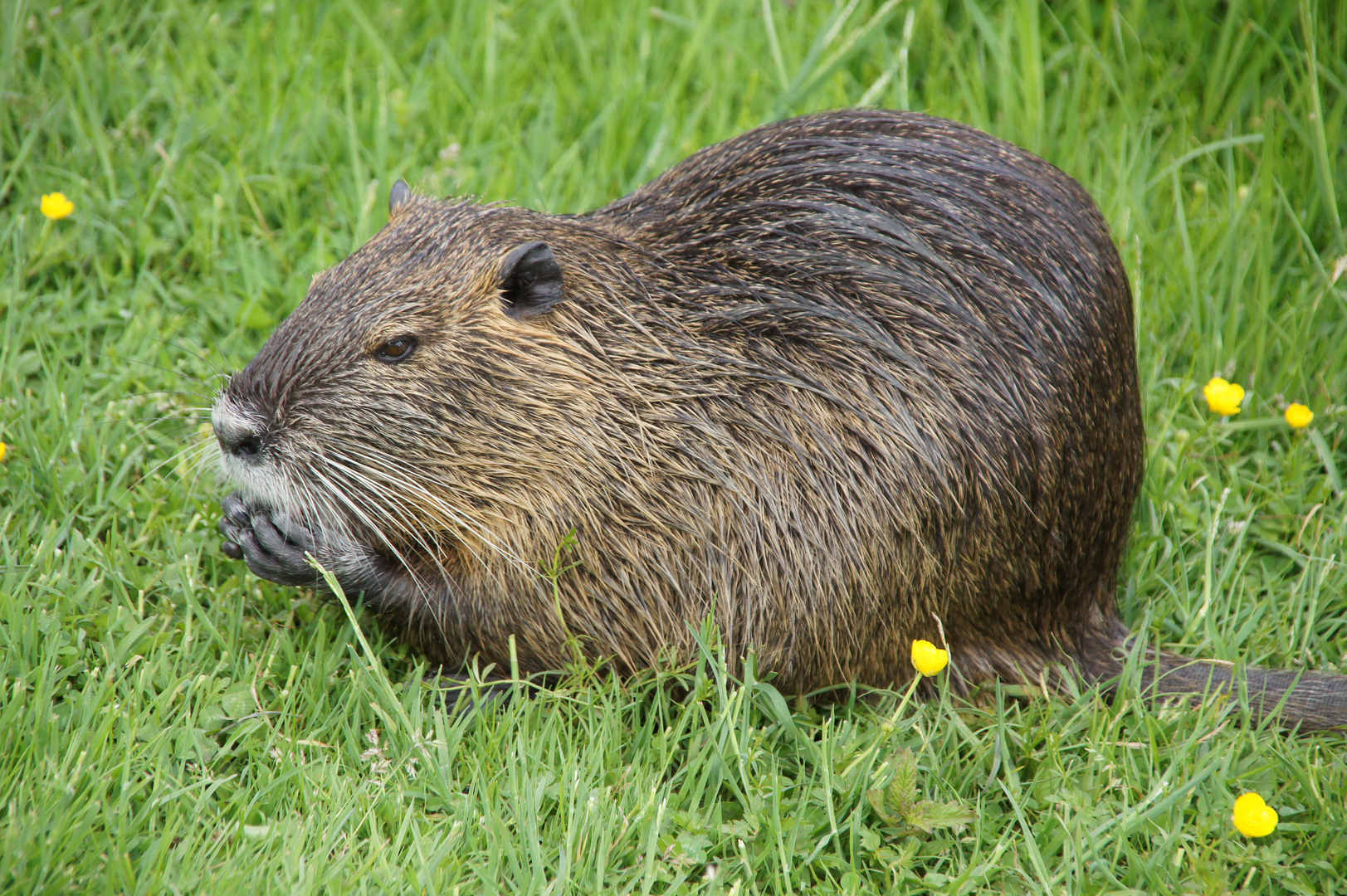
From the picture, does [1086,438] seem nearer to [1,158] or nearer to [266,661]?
[266,661]

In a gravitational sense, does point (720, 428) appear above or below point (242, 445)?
below

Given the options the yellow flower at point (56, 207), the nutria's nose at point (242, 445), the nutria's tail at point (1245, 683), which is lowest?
the nutria's tail at point (1245, 683)

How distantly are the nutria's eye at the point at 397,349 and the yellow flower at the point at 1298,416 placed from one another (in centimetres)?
243

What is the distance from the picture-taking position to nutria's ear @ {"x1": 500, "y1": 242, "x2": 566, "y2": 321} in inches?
106

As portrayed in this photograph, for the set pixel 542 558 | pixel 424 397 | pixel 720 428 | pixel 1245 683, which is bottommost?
pixel 1245 683

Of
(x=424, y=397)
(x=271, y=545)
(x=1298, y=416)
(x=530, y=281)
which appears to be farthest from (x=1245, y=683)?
(x=271, y=545)

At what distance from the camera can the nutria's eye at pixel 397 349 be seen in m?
2.71

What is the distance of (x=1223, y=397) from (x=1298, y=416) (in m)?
0.25

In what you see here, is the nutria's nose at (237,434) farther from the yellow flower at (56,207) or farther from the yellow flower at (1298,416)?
the yellow flower at (1298,416)

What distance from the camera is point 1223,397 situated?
11.3 ft

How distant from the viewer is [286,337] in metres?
2.73

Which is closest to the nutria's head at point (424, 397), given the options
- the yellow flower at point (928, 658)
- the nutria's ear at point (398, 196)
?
the nutria's ear at point (398, 196)

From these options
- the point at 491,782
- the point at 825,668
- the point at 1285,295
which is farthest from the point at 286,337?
the point at 1285,295

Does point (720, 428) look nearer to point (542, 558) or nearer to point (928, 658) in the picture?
point (542, 558)
